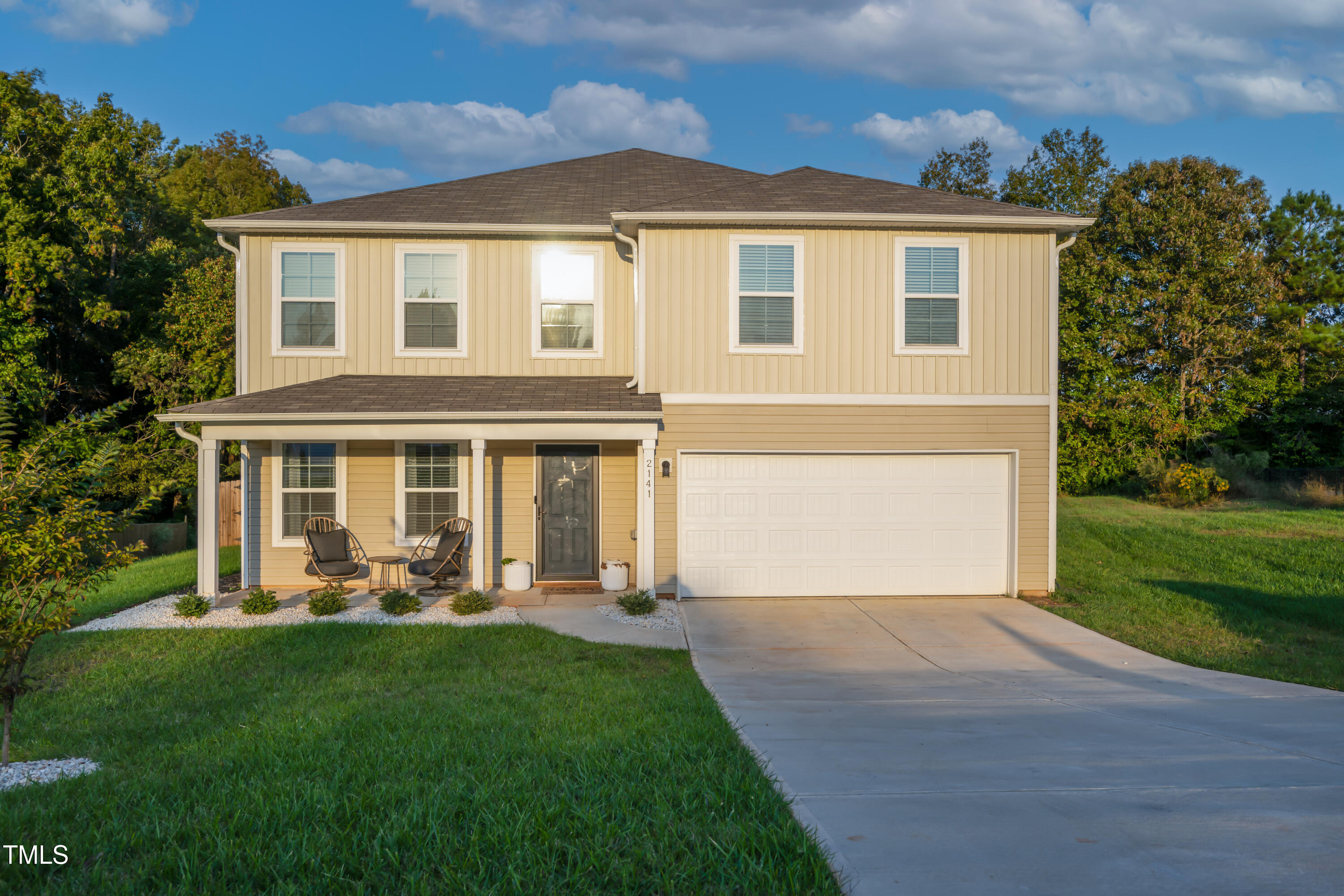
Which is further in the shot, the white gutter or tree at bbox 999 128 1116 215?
tree at bbox 999 128 1116 215

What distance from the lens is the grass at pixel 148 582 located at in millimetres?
10633

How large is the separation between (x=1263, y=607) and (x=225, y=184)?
117 feet

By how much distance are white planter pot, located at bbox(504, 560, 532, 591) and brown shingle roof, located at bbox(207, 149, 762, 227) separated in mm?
4732

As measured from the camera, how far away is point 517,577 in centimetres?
1152

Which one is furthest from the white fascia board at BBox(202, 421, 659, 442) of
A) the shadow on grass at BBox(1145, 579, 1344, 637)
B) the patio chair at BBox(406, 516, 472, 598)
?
the shadow on grass at BBox(1145, 579, 1344, 637)

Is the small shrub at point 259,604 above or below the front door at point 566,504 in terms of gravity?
below

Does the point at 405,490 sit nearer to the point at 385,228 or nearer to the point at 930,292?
the point at 385,228

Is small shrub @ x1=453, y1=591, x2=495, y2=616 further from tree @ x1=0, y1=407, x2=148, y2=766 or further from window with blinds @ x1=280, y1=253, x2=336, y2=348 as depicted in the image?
tree @ x1=0, y1=407, x2=148, y2=766

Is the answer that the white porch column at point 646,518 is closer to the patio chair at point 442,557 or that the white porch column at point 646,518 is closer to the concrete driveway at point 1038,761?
the concrete driveway at point 1038,761

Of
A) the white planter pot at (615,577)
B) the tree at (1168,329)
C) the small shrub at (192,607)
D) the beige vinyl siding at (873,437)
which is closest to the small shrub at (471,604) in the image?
the white planter pot at (615,577)

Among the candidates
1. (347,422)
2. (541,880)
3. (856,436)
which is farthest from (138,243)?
(541,880)

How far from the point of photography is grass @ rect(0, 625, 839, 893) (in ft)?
11.7

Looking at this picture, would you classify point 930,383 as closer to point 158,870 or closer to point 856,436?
point 856,436

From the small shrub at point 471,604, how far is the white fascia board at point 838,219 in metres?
5.08
